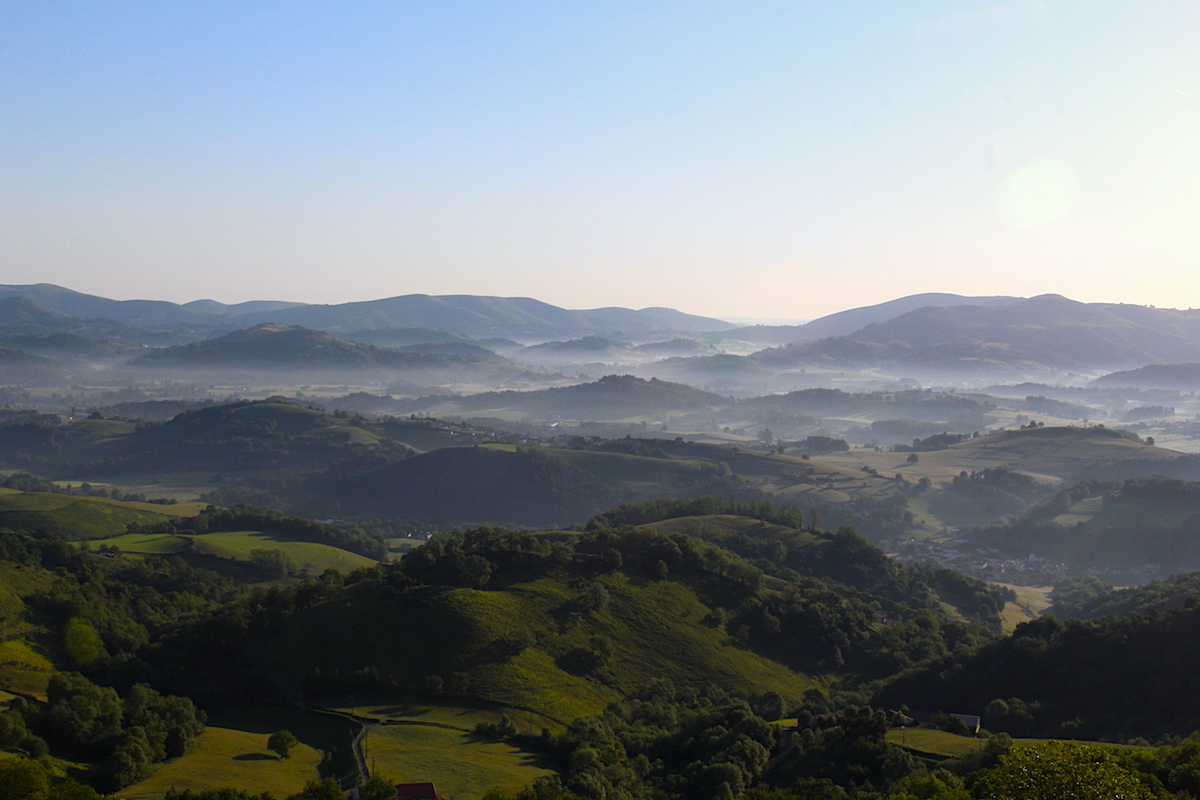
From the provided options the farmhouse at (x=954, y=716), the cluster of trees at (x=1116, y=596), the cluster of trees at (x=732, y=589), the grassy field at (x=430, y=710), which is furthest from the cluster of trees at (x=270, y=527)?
the cluster of trees at (x=1116, y=596)

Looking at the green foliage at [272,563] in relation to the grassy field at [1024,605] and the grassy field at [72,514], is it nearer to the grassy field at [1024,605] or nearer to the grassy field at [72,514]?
the grassy field at [72,514]

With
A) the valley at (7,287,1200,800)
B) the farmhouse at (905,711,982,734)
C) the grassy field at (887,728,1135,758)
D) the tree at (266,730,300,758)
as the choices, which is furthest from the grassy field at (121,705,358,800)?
the farmhouse at (905,711,982,734)

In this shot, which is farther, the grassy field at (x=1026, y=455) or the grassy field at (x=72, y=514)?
the grassy field at (x=1026, y=455)

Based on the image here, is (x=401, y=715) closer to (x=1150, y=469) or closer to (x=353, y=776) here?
(x=353, y=776)

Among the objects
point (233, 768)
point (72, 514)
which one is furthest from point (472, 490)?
point (233, 768)

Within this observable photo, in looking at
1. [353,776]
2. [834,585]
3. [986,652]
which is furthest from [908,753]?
[834,585]

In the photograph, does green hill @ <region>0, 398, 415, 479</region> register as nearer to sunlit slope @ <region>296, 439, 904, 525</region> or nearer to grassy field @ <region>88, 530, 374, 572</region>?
sunlit slope @ <region>296, 439, 904, 525</region>

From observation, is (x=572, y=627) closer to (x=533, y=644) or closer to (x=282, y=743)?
(x=533, y=644)
